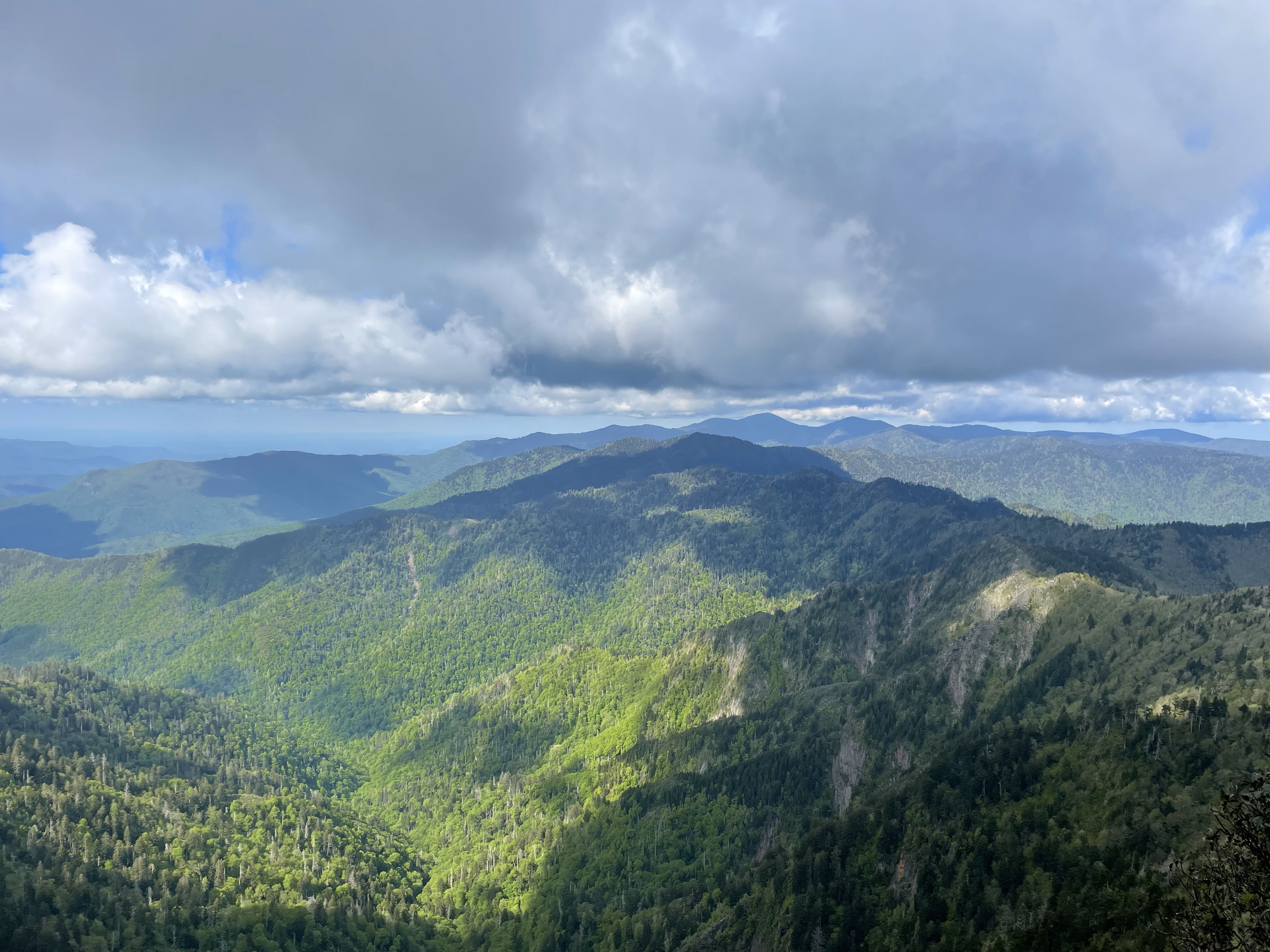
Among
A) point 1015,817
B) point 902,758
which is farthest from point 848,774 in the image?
point 1015,817

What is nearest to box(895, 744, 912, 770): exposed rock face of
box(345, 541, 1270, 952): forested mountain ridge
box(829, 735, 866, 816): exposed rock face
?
box(345, 541, 1270, 952): forested mountain ridge

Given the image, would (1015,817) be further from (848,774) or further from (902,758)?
(848,774)

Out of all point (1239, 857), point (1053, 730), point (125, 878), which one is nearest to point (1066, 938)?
point (1053, 730)

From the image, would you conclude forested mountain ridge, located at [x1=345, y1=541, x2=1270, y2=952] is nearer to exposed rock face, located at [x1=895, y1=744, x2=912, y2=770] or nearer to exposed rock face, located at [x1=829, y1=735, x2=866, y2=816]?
exposed rock face, located at [x1=829, y1=735, x2=866, y2=816]

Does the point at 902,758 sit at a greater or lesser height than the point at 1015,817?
lesser

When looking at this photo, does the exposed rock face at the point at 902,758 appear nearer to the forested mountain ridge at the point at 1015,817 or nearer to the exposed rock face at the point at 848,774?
the forested mountain ridge at the point at 1015,817

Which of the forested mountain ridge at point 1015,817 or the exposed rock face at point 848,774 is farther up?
the forested mountain ridge at point 1015,817

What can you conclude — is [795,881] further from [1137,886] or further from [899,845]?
[1137,886]

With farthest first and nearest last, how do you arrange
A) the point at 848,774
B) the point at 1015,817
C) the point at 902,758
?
1. the point at 848,774
2. the point at 902,758
3. the point at 1015,817

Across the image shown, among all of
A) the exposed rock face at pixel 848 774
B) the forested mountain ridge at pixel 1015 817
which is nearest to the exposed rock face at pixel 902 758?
the forested mountain ridge at pixel 1015 817

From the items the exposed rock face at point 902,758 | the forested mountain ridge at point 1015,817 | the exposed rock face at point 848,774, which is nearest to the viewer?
the forested mountain ridge at point 1015,817
